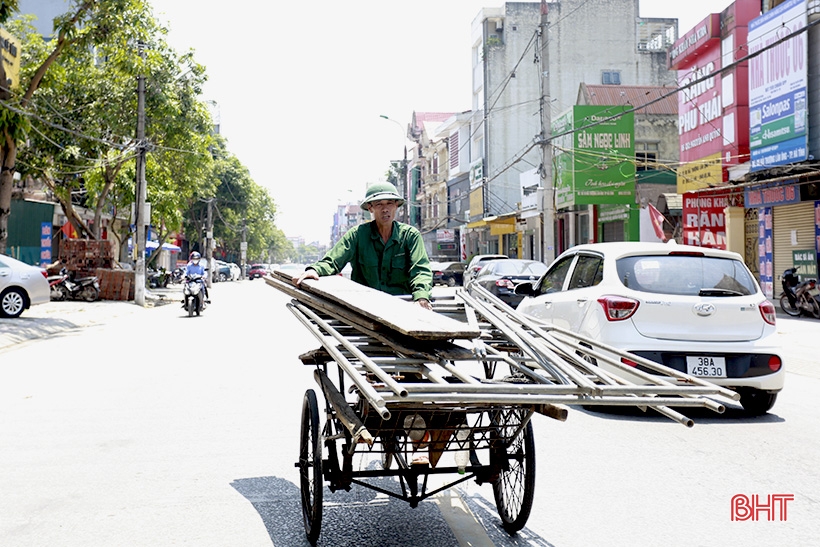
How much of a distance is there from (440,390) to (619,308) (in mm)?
4557

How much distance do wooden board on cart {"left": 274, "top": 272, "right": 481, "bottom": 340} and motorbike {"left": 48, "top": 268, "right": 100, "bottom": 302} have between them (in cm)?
2293

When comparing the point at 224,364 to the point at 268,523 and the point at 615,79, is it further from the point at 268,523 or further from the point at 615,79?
the point at 615,79

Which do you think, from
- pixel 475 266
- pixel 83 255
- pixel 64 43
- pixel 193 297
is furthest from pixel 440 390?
pixel 83 255

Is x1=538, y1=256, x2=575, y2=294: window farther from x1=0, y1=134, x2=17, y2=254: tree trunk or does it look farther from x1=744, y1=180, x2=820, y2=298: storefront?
x1=744, y1=180, x2=820, y2=298: storefront

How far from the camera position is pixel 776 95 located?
21.3m

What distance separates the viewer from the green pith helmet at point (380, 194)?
16.1ft

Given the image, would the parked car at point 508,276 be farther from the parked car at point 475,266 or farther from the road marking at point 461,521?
the road marking at point 461,521

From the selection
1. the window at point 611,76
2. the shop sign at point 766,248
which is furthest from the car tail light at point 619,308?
the window at point 611,76

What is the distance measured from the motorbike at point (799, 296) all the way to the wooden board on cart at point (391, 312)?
1662cm

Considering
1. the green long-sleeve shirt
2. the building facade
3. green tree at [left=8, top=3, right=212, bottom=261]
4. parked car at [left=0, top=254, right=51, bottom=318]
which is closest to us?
the green long-sleeve shirt

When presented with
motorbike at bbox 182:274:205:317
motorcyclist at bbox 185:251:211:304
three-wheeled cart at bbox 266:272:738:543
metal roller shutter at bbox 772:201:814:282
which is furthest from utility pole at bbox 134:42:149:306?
three-wheeled cart at bbox 266:272:738:543

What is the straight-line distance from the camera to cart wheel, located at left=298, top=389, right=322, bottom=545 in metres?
3.71

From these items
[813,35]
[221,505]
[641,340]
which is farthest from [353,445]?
[813,35]

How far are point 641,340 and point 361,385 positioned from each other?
4.74m
